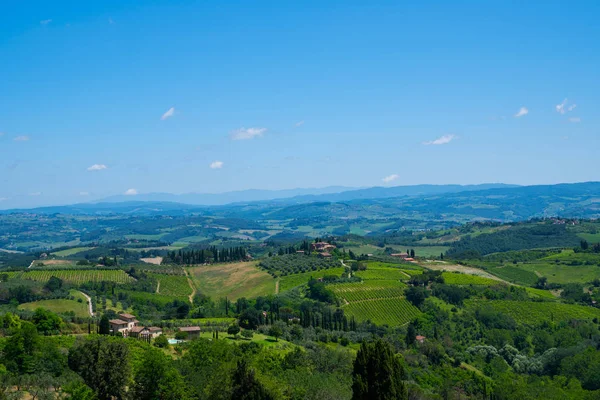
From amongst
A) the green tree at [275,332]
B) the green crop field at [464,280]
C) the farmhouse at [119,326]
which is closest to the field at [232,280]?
the green crop field at [464,280]

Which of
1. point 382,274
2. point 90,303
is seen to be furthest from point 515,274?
point 90,303

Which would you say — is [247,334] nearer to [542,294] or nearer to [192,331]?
[192,331]

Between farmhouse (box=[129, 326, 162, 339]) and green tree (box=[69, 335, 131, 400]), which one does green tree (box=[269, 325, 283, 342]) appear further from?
green tree (box=[69, 335, 131, 400])

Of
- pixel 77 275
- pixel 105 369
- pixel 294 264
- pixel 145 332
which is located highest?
pixel 105 369

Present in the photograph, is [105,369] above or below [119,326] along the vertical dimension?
above

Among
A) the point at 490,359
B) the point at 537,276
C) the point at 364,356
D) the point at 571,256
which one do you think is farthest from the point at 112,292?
the point at 571,256

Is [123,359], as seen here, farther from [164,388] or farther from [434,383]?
[434,383]

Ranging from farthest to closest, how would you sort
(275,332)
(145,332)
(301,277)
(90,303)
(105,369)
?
1. (301,277)
2. (90,303)
3. (275,332)
4. (145,332)
5. (105,369)
